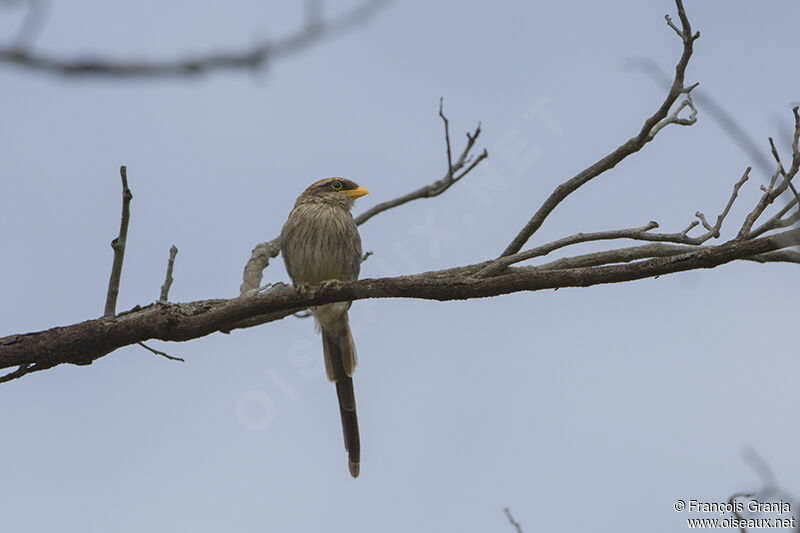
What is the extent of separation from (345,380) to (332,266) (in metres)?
0.96

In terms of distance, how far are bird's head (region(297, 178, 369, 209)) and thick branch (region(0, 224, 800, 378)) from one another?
301 cm

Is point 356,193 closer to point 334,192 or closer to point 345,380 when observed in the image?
point 334,192

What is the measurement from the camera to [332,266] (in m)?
7.20

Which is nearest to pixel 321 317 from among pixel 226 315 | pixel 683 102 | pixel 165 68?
pixel 226 315

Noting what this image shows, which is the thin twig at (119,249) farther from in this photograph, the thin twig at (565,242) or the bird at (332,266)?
the bird at (332,266)

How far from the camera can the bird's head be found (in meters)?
7.81

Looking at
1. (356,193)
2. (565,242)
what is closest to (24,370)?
(565,242)

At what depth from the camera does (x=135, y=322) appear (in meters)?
4.64

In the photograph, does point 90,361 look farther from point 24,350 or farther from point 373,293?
point 373,293

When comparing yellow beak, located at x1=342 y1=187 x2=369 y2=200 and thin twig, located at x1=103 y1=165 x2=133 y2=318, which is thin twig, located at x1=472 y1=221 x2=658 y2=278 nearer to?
thin twig, located at x1=103 y1=165 x2=133 y2=318

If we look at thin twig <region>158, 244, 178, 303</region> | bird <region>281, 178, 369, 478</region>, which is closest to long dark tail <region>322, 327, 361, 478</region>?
bird <region>281, 178, 369, 478</region>

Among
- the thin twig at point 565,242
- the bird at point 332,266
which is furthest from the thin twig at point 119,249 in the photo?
the bird at point 332,266

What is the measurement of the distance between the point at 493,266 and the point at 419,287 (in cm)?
57

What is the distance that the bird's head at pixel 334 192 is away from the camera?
7.81m
